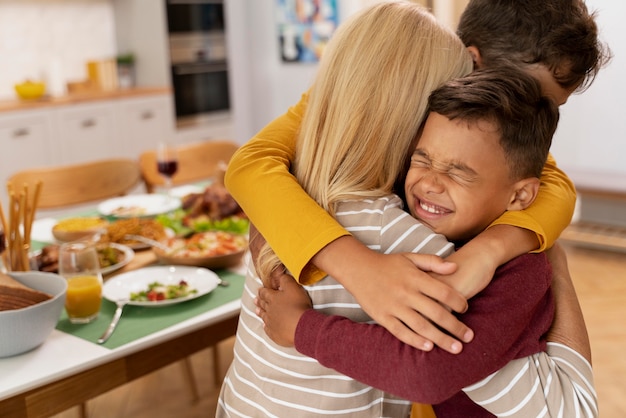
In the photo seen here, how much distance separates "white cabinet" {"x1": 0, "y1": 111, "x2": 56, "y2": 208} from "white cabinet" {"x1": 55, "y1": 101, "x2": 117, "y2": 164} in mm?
97

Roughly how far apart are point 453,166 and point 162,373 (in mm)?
2276

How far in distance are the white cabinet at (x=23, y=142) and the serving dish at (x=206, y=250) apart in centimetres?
323

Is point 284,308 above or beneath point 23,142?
above

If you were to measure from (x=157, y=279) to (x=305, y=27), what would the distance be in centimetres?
488

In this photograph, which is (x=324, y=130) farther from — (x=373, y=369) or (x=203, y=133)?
(x=203, y=133)

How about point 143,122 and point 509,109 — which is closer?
point 509,109

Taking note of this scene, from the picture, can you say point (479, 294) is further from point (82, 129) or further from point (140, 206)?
point (82, 129)

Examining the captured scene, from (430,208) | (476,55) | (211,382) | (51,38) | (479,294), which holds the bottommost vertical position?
(211,382)

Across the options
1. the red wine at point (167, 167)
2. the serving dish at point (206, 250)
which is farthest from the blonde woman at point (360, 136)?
the red wine at point (167, 167)

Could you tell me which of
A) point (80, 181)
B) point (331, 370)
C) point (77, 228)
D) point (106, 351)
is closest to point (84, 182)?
point (80, 181)

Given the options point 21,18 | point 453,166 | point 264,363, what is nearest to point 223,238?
point 264,363

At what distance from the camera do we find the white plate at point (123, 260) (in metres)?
1.87

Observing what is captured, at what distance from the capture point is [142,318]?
62.9 inches

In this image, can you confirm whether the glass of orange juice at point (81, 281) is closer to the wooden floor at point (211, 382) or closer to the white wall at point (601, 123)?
the wooden floor at point (211, 382)
